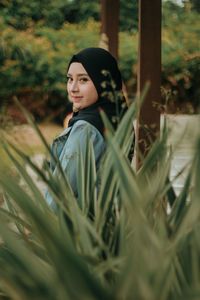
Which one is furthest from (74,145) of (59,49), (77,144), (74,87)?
(59,49)

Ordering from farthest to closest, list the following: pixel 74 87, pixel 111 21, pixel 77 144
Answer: pixel 111 21 → pixel 74 87 → pixel 77 144

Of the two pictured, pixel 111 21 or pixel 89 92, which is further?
pixel 111 21

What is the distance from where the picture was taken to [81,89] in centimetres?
371

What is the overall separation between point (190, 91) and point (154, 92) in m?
11.3

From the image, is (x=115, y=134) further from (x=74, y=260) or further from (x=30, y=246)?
(x=74, y=260)

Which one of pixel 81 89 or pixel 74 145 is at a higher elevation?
pixel 81 89

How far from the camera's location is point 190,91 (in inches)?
656

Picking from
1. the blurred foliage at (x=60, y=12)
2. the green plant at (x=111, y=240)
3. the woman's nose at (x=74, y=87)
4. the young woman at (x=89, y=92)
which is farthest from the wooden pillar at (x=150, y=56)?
the blurred foliage at (x=60, y=12)

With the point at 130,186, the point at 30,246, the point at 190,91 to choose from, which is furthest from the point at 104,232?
the point at 190,91

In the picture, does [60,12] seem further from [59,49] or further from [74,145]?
[74,145]

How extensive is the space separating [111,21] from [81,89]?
4.21 m

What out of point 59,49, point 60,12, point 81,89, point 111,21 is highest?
point 81,89

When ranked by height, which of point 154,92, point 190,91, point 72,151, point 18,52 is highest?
point 72,151

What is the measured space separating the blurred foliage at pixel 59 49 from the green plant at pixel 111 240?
12596 mm
